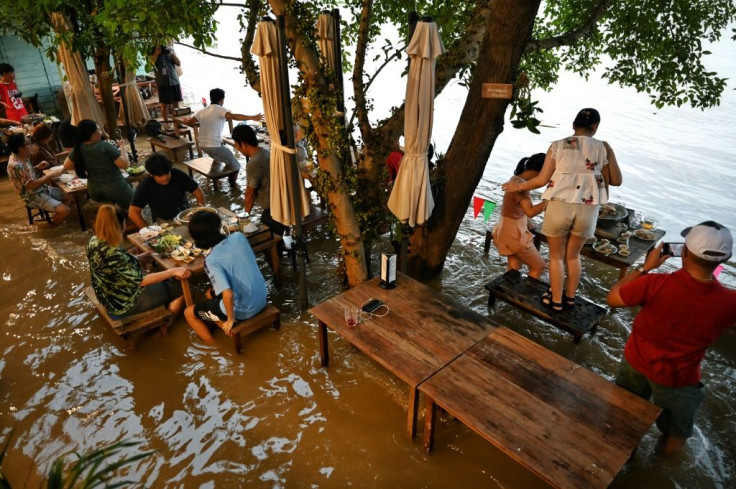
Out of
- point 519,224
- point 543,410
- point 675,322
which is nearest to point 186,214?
point 519,224

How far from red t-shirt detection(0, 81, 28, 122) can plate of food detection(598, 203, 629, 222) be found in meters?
11.8

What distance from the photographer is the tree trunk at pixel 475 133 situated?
4711mm

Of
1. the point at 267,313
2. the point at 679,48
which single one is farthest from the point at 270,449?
the point at 679,48

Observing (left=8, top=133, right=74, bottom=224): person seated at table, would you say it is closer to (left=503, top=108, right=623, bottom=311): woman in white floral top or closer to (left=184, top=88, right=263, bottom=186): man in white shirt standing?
(left=184, top=88, right=263, bottom=186): man in white shirt standing

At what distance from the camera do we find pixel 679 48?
20.2ft

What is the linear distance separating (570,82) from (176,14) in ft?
71.7

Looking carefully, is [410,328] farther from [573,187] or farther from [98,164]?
[98,164]

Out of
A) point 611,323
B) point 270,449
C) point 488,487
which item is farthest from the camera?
point 611,323

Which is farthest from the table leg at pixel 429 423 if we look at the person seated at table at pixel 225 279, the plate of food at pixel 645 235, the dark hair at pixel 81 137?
the dark hair at pixel 81 137

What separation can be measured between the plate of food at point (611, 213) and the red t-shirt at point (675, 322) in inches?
114

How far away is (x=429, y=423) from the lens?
3.62 meters

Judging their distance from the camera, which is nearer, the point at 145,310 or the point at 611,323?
the point at 145,310

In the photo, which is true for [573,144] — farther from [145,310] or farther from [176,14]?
[145,310]

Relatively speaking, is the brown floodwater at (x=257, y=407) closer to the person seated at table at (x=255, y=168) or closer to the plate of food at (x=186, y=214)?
the plate of food at (x=186, y=214)
